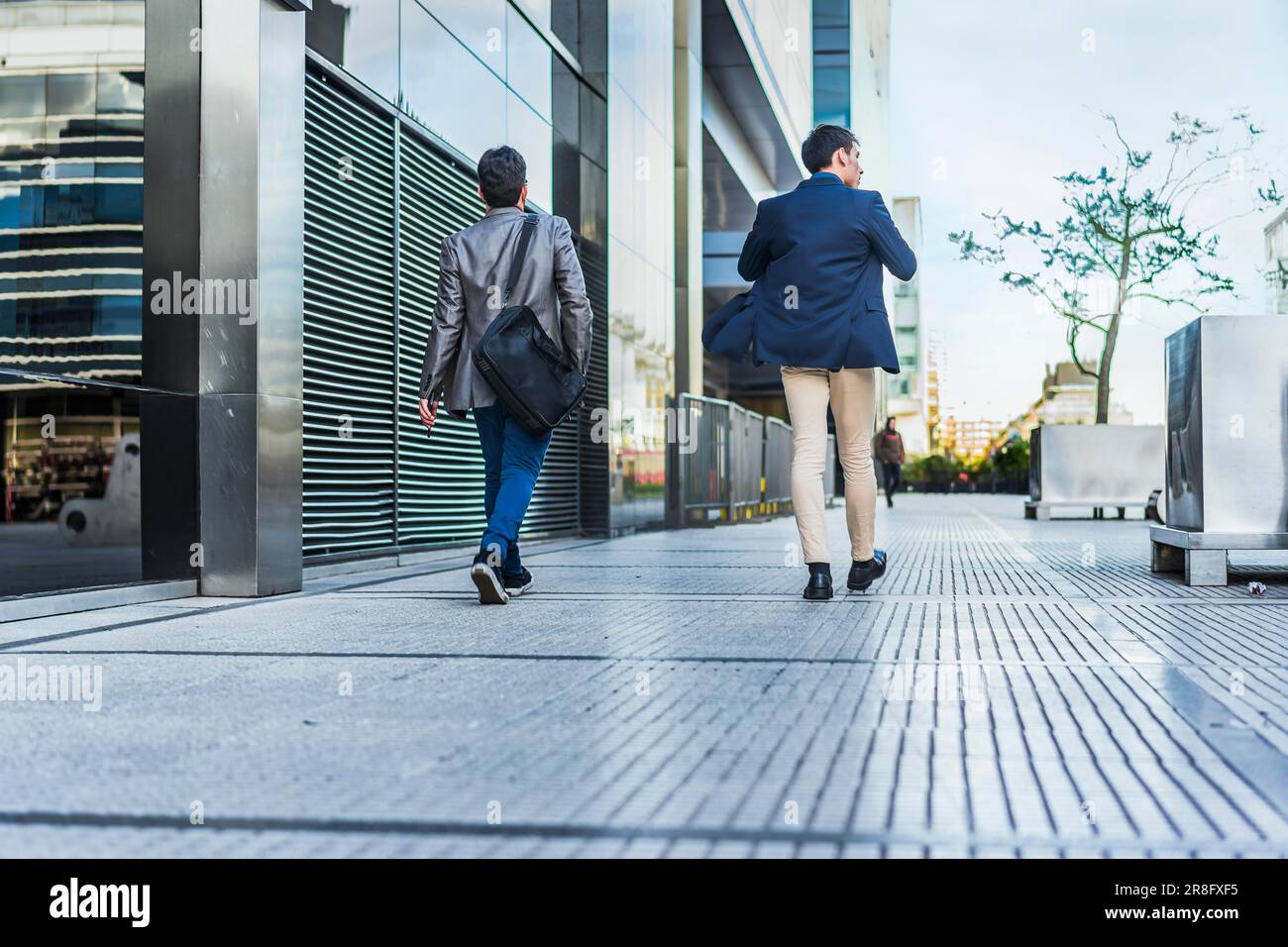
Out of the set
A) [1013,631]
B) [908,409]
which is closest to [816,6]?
[1013,631]

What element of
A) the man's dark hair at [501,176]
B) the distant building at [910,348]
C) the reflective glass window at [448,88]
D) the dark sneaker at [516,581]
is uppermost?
the distant building at [910,348]

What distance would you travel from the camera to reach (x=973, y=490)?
170ft

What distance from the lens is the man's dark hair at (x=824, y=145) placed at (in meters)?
5.66

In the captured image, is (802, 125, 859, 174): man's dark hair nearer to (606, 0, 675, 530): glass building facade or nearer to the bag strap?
the bag strap

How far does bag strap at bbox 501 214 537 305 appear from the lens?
5.65 metres

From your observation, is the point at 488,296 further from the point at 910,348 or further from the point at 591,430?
the point at 910,348

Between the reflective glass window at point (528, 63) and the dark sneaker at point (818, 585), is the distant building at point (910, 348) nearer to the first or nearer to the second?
the reflective glass window at point (528, 63)

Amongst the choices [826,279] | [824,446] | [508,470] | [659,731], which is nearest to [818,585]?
[824,446]

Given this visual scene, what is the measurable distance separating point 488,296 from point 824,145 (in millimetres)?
1638

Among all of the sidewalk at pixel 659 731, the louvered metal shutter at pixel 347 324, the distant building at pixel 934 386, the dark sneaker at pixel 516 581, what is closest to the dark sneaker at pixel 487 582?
the sidewalk at pixel 659 731

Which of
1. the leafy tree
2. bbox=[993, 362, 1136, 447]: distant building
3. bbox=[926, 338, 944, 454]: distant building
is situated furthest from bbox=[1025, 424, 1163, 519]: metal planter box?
bbox=[926, 338, 944, 454]: distant building

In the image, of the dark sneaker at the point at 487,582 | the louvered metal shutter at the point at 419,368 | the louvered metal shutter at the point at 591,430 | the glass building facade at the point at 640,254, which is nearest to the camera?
the dark sneaker at the point at 487,582

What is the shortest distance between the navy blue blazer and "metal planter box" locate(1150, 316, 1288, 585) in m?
1.70

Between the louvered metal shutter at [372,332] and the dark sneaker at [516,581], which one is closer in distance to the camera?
the dark sneaker at [516,581]
